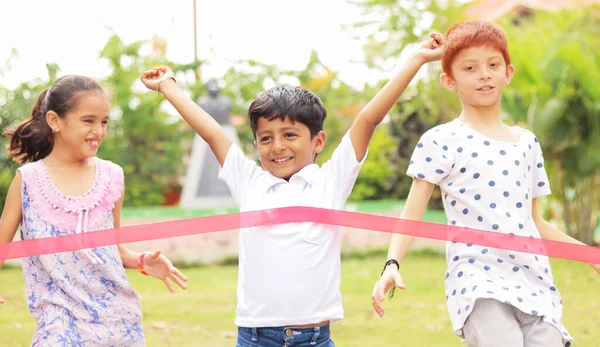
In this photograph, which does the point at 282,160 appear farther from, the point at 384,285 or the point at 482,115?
the point at 482,115

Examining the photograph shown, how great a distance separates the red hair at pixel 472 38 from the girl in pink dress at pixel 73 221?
1.49 m

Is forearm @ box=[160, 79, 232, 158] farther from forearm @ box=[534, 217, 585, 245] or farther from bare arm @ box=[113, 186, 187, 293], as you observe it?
forearm @ box=[534, 217, 585, 245]

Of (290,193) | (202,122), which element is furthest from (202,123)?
(290,193)

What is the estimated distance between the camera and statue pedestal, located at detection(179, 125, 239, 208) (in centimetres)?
1387

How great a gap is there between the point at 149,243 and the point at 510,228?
27.3 feet

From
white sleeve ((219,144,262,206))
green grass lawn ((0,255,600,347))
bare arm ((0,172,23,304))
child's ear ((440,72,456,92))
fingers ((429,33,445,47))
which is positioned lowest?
green grass lawn ((0,255,600,347))

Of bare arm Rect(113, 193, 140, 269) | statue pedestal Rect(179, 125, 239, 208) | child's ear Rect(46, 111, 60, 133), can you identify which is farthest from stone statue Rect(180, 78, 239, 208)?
child's ear Rect(46, 111, 60, 133)

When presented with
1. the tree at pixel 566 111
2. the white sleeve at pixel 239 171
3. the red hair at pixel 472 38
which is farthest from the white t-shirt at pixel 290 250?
the tree at pixel 566 111

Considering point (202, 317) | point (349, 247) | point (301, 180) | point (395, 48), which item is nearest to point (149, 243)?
point (349, 247)

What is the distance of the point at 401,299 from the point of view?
8336 mm

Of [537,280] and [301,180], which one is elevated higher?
[301,180]

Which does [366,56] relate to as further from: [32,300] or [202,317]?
[32,300]

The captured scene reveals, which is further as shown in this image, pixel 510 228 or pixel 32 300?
pixel 32 300

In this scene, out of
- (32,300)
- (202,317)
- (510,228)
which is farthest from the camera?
(202,317)
